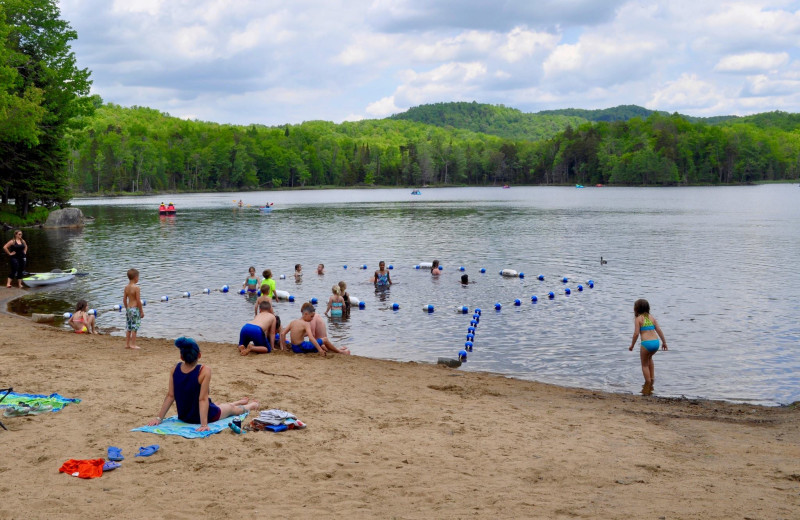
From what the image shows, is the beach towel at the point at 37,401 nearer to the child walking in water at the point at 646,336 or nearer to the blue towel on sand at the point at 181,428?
the blue towel on sand at the point at 181,428

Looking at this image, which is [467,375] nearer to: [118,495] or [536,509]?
[536,509]

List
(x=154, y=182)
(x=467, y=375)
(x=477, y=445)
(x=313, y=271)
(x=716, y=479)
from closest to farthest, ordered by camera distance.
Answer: (x=716, y=479), (x=477, y=445), (x=467, y=375), (x=313, y=271), (x=154, y=182)

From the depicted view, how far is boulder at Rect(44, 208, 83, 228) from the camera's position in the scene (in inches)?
1966

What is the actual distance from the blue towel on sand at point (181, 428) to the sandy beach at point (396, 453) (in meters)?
0.14

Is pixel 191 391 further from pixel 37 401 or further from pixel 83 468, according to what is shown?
pixel 37 401

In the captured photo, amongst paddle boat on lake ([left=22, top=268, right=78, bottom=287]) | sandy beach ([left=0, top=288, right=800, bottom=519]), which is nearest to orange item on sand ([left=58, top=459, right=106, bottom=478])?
sandy beach ([left=0, top=288, right=800, bottom=519])

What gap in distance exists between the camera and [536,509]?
624 centimetres

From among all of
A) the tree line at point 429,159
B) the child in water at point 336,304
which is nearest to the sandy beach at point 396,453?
the child in water at point 336,304

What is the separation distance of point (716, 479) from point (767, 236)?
44.1 meters

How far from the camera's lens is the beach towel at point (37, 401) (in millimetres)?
8758

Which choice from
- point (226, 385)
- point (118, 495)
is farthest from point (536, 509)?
point (226, 385)

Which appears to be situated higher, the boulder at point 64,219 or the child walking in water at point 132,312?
the boulder at point 64,219

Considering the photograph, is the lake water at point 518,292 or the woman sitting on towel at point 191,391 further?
the lake water at point 518,292

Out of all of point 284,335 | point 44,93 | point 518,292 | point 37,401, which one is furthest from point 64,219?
point 37,401
